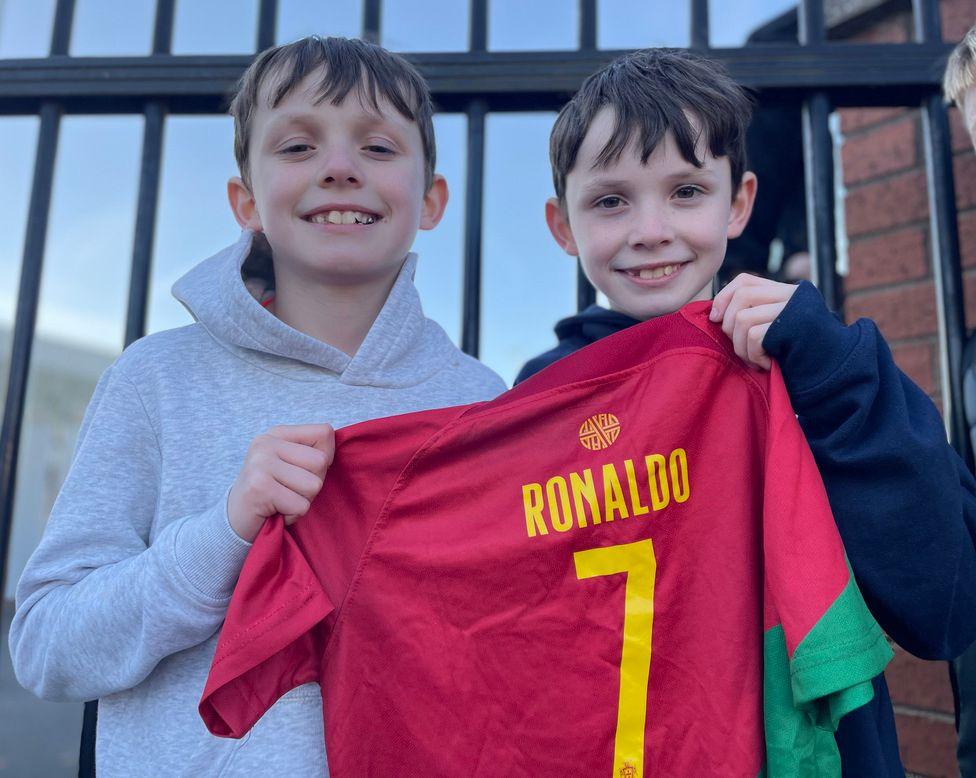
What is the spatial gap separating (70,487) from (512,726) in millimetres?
719

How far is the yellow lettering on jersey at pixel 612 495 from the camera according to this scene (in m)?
1.05

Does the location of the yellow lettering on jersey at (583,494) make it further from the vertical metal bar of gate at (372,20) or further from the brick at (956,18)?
the brick at (956,18)

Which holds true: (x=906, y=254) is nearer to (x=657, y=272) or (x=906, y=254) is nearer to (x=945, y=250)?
(x=945, y=250)

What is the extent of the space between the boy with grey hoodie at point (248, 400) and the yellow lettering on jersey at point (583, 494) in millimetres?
331

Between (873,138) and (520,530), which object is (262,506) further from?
(873,138)

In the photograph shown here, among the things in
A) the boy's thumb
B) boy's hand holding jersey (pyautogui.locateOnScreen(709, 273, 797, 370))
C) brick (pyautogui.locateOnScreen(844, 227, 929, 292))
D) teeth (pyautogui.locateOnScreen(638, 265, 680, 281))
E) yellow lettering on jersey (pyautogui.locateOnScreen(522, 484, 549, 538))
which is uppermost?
brick (pyautogui.locateOnScreen(844, 227, 929, 292))

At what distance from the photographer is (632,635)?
103 cm

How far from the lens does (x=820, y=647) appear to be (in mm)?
889

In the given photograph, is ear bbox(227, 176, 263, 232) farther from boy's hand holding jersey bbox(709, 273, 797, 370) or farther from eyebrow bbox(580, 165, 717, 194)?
boy's hand holding jersey bbox(709, 273, 797, 370)

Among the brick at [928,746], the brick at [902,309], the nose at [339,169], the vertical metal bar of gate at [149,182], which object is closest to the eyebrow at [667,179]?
the nose at [339,169]

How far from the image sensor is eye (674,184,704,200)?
4.32 feet

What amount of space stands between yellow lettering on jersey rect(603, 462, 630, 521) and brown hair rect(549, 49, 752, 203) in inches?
20.6

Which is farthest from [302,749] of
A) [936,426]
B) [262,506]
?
[936,426]

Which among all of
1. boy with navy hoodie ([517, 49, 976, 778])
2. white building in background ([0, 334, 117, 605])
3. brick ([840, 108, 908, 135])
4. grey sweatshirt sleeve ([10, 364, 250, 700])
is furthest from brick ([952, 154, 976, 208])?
white building in background ([0, 334, 117, 605])
